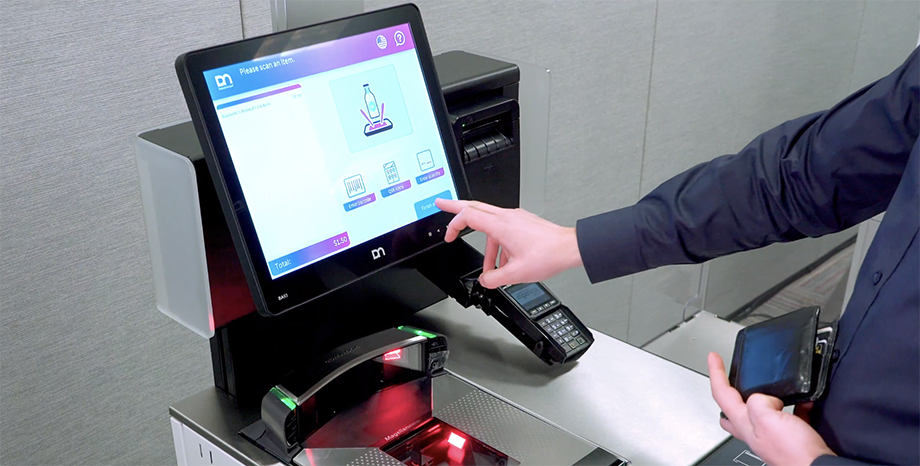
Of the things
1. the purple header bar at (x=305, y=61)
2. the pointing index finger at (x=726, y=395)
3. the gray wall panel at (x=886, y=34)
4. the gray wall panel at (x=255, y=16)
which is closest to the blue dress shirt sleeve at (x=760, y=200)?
the pointing index finger at (x=726, y=395)

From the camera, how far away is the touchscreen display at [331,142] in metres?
0.88

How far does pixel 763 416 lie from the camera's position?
804 mm

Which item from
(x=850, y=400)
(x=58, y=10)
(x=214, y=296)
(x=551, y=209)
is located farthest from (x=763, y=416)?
(x=551, y=209)

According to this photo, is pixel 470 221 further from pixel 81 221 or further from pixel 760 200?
pixel 81 221

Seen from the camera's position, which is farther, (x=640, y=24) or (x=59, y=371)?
(x=640, y=24)

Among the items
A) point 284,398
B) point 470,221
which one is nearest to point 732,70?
point 470,221

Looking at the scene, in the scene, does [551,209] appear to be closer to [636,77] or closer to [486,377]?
[636,77]

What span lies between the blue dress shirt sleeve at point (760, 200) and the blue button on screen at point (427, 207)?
185 millimetres

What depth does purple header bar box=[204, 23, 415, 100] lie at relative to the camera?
0.87 meters

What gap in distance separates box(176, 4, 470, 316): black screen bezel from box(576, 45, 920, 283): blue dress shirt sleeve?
213 millimetres

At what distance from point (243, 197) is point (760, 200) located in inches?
24.9

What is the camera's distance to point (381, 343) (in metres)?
1.04

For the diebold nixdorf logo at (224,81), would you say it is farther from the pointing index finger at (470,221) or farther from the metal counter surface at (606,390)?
the metal counter surface at (606,390)

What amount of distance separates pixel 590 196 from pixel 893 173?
55.6 inches
